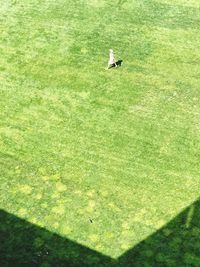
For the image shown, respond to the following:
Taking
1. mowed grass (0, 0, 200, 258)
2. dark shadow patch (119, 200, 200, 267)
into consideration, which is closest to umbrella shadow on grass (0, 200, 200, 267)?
dark shadow patch (119, 200, 200, 267)

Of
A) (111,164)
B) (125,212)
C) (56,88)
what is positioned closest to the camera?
(125,212)

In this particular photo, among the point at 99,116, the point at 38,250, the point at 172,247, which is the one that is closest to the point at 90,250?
the point at 38,250

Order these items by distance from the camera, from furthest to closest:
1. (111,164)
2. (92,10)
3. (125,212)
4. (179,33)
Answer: (92,10)
(179,33)
(111,164)
(125,212)

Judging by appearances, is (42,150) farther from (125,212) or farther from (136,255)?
(136,255)

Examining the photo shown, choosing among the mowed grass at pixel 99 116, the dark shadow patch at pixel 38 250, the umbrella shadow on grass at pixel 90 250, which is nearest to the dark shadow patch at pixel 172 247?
the umbrella shadow on grass at pixel 90 250

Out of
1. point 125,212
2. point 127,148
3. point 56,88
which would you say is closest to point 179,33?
point 56,88
